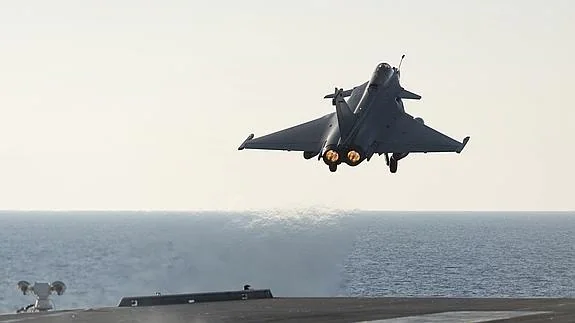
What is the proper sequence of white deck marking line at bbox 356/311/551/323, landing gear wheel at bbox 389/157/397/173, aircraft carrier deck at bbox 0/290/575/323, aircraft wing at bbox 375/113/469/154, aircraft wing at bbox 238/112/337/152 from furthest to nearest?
landing gear wheel at bbox 389/157/397/173 < aircraft wing at bbox 238/112/337/152 < aircraft wing at bbox 375/113/469/154 < aircraft carrier deck at bbox 0/290/575/323 < white deck marking line at bbox 356/311/551/323

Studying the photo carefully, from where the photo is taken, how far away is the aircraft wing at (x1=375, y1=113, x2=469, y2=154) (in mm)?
53156

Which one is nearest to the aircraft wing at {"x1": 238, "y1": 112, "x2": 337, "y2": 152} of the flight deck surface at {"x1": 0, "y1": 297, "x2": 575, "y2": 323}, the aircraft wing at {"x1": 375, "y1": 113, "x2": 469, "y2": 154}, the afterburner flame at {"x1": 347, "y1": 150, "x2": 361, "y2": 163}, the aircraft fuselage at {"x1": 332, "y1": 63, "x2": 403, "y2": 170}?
the aircraft fuselage at {"x1": 332, "y1": 63, "x2": 403, "y2": 170}

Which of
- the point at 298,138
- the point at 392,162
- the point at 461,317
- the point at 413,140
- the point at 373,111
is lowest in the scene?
the point at 461,317

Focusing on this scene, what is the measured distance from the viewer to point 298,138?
5528 cm

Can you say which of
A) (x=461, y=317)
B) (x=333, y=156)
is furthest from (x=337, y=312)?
(x=333, y=156)

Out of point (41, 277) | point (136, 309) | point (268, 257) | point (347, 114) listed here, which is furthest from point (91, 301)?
point (347, 114)

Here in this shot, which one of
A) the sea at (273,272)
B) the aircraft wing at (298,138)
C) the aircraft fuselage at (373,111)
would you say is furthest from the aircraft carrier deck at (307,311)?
the sea at (273,272)

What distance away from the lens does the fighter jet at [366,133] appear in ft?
165

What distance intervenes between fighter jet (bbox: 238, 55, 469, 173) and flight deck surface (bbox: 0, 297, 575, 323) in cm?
711

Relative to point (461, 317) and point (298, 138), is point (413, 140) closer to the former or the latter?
point (298, 138)

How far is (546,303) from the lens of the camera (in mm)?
55500

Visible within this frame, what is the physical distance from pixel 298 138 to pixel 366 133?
16.7 ft

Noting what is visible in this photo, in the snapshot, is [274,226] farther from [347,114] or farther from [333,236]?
[347,114]

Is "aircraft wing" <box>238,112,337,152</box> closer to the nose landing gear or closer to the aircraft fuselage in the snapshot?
the aircraft fuselage
